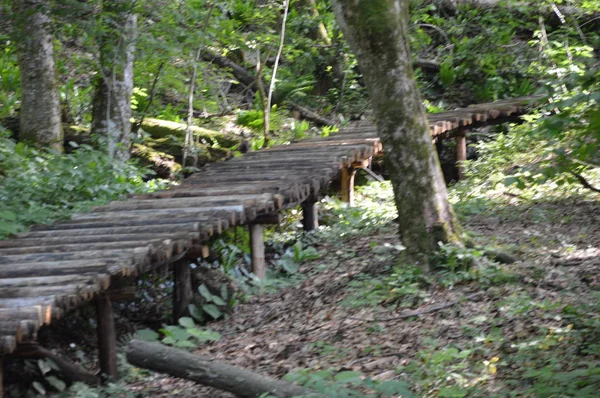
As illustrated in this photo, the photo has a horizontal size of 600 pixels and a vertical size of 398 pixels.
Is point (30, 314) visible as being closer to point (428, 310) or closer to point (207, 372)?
point (207, 372)

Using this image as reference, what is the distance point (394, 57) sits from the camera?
675 cm

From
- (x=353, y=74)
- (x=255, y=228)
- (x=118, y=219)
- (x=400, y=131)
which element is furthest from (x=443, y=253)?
(x=353, y=74)

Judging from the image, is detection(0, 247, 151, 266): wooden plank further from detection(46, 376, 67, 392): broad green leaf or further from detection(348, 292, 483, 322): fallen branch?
detection(348, 292, 483, 322): fallen branch

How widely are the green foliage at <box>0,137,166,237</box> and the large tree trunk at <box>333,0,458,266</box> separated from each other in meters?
3.37

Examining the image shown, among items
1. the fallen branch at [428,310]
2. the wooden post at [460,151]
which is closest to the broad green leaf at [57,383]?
the fallen branch at [428,310]

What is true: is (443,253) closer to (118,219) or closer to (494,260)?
(494,260)

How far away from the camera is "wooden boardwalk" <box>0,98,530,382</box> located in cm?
511

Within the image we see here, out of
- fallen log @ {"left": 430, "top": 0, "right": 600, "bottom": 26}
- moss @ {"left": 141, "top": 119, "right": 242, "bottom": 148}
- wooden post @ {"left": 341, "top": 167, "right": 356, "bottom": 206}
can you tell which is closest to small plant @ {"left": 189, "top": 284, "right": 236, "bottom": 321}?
wooden post @ {"left": 341, "top": 167, "right": 356, "bottom": 206}

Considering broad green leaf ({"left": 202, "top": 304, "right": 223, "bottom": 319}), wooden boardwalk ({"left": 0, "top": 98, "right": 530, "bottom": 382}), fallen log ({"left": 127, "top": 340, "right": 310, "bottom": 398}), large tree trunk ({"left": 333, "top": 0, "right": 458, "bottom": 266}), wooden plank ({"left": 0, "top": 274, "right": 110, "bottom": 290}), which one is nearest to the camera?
fallen log ({"left": 127, "top": 340, "right": 310, "bottom": 398})

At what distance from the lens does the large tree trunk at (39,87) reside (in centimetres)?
1120

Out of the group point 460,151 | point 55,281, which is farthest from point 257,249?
point 460,151

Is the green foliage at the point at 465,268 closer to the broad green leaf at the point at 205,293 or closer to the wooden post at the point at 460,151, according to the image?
the broad green leaf at the point at 205,293

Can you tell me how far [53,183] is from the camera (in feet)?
29.1

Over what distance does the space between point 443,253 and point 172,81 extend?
729 centimetres
